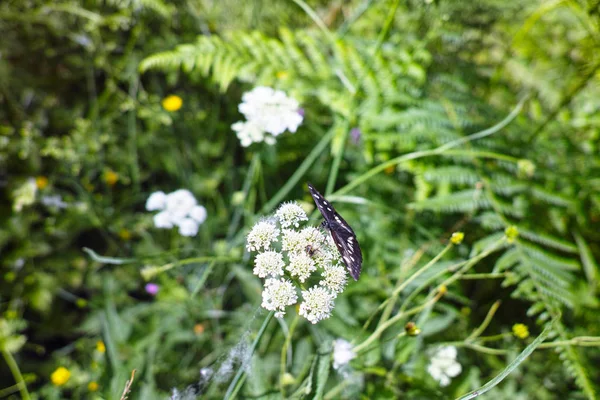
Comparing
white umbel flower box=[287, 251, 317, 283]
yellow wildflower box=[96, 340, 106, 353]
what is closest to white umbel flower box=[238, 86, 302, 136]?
white umbel flower box=[287, 251, 317, 283]

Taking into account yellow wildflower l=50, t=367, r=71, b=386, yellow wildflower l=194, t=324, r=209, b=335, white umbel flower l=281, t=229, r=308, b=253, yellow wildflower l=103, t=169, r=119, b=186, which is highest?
white umbel flower l=281, t=229, r=308, b=253

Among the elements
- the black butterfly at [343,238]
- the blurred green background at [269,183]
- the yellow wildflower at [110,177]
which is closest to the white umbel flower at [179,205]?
the blurred green background at [269,183]

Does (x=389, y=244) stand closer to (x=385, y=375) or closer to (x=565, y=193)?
(x=385, y=375)

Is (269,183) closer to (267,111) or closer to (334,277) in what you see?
(267,111)

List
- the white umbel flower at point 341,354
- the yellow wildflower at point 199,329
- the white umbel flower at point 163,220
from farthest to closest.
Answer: the yellow wildflower at point 199,329 → the white umbel flower at point 163,220 → the white umbel flower at point 341,354

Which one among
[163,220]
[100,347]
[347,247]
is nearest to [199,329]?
[100,347]

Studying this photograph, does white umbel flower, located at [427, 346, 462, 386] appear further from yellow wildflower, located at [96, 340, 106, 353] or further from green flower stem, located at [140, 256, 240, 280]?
yellow wildflower, located at [96, 340, 106, 353]

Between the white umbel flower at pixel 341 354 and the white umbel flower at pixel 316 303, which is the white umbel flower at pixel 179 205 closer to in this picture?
the white umbel flower at pixel 341 354
